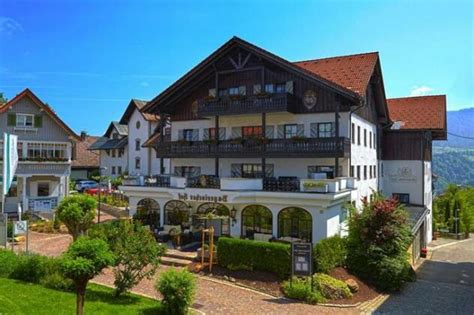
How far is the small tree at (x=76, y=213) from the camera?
21.1m

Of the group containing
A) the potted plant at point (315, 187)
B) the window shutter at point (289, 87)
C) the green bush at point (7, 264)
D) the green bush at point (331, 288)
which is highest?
the window shutter at point (289, 87)

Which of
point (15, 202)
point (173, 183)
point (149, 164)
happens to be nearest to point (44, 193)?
point (15, 202)

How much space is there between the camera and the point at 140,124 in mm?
49750

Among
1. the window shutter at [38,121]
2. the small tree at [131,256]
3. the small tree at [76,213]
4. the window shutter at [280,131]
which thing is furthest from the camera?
the window shutter at [38,121]

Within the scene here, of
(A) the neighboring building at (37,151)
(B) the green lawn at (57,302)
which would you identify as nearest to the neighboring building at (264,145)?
(B) the green lawn at (57,302)

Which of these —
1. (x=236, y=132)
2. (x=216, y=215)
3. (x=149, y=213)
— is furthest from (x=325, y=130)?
(x=149, y=213)

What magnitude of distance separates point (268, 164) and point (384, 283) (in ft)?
34.8

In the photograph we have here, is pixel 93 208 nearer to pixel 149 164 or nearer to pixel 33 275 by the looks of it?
pixel 33 275

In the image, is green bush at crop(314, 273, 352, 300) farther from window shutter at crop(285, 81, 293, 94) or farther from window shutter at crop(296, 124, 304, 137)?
window shutter at crop(285, 81, 293, 94)

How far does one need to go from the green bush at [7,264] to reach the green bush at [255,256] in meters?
8.72

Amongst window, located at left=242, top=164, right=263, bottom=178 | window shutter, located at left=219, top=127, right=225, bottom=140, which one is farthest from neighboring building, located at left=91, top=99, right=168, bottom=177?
window, located at left=242, top=164, right=263, bottom=178

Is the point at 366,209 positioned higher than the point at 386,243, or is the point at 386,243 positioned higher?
the point at 366,209

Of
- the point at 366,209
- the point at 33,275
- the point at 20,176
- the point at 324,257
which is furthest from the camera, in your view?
the point at 20,176

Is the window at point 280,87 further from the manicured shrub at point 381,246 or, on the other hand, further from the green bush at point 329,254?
the green bush at point 329,254
